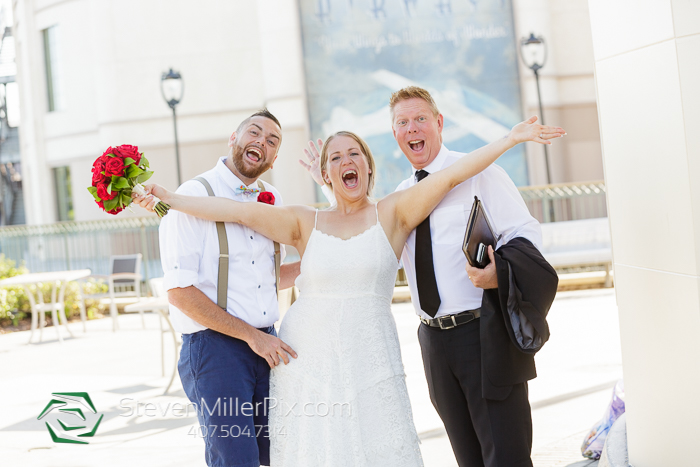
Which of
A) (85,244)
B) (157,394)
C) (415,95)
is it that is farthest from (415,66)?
(415,95)

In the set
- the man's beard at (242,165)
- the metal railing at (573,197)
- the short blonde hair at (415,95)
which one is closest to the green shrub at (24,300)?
the metal railing at (573,197)

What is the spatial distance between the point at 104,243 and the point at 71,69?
28.5 feet

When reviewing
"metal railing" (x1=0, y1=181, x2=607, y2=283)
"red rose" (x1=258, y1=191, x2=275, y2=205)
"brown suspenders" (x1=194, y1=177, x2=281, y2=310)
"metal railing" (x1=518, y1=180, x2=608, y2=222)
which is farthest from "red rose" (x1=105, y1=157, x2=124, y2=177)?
"metal railing" (x1=518, y1=180, x2=608, y2=222)

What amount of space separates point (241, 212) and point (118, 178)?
0.53m

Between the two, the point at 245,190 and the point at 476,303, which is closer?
the point at 476,303


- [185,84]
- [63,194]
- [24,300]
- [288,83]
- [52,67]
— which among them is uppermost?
[52,67]

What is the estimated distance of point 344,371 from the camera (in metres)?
2.91

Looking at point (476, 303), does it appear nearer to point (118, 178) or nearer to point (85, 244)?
point (118, 178)

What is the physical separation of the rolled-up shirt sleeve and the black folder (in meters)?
1.16

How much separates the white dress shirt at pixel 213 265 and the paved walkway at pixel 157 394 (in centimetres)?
204

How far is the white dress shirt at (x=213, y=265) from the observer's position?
301 centimetres

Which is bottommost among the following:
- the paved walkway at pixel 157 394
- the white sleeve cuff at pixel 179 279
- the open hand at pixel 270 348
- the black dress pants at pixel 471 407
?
the paved walkway at pixel 157 394

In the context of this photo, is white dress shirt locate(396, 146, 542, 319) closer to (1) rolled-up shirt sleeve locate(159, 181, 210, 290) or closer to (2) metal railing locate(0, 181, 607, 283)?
(1) rolled-up shirt sleeve locate(159, 181, 210, 290)

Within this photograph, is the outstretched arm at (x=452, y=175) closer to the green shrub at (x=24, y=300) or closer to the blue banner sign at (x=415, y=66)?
the green shrub at (x=24, y=300)
